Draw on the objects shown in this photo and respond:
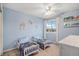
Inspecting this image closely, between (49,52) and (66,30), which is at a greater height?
(66,30)

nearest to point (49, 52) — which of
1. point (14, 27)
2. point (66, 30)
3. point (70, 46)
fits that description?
point (70, 46)

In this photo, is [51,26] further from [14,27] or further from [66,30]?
[14,27]

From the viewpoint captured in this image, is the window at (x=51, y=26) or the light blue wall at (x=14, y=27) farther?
the window at (x=51, y=26)

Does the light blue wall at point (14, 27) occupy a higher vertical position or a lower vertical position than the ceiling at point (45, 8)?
lower

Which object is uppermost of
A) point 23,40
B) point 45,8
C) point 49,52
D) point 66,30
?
point 45,8

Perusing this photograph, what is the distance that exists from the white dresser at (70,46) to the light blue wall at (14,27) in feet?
1.37

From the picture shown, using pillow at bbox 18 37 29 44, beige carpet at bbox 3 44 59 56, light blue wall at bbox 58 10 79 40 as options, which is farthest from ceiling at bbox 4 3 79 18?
beige carpet at bbox 3 44 59 56

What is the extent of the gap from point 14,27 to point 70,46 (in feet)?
3.04

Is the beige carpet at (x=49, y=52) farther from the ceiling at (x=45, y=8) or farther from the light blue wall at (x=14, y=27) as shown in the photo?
the ceiling at (x=45, y=8)

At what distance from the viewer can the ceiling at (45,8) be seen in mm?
1365

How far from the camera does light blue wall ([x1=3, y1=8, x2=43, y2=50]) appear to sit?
4.37ft

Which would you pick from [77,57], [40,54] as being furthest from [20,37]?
[77,57]

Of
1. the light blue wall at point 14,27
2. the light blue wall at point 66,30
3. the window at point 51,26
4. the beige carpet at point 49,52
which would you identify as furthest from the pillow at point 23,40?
the light blue wall at point 66,30

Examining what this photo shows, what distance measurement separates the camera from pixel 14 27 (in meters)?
1.37
